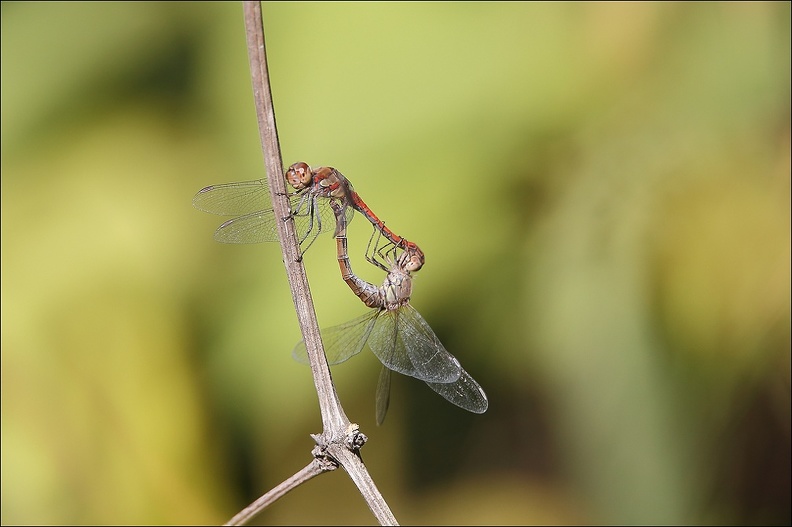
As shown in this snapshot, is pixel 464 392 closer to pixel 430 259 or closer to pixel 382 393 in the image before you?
pixel 382 393

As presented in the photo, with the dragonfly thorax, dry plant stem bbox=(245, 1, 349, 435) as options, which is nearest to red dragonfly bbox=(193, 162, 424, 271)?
the dragonfly thorax

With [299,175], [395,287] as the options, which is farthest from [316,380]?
[395,287]

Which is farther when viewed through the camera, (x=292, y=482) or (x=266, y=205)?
(x=266, y=205)

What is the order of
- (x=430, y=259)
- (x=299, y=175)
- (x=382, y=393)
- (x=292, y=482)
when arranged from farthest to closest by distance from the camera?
(x=430, y=259)
(x=382, y=393)
(x=299, y=175)
(x=292, y=482)

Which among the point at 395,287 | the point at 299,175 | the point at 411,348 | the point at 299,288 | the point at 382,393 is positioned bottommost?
the point at 382,393

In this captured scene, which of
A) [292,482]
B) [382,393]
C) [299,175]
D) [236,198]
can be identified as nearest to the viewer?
[292,482]

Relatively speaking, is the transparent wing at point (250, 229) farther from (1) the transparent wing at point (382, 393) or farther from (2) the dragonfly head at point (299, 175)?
(1) the transparent wing at point (382, 393)

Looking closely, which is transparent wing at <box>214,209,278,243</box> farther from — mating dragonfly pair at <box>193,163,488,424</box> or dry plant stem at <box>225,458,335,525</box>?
dry plant stem at <box>225,458,335,525</box>
